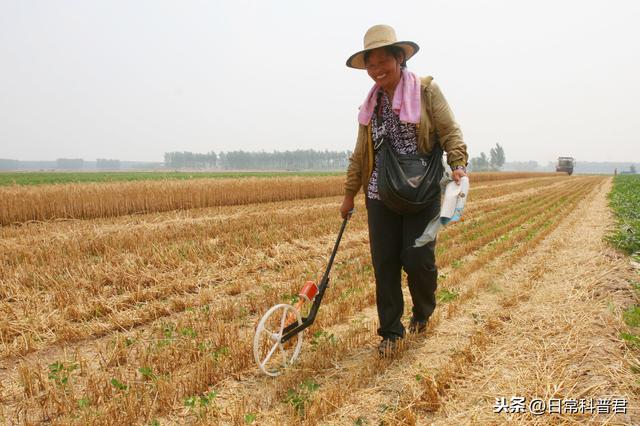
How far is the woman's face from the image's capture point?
3174mm

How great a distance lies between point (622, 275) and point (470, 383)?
348 centimetres

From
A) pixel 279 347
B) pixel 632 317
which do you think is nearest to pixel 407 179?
pixel 279 347

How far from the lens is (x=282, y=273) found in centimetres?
655

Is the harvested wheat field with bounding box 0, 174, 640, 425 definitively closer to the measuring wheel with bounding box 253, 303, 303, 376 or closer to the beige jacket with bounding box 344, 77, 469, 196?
the measuring wheel with bounding box 253, 303, 303, 376

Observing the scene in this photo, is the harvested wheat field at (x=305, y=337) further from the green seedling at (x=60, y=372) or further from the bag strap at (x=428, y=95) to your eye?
the bag strap at (x=428, y=95)

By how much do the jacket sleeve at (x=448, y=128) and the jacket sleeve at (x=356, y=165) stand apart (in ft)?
2.04

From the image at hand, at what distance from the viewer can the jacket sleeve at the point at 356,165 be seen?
11.6ft

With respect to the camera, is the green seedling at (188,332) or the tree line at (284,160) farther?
the tree line at (284,160)

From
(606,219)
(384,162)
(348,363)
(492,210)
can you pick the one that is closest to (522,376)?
(348,363)

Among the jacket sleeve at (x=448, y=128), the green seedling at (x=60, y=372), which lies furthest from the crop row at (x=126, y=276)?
the jacket sleeve at (x=448, y=128)

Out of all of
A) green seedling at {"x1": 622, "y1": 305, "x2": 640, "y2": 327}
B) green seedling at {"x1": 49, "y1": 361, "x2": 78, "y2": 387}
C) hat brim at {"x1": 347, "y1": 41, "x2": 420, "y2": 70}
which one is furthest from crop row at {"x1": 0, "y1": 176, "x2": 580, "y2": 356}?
green seedling at {"x1": 622, "y1": 305, "x2": 640, "y2": 327}

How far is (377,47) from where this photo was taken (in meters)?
3.03

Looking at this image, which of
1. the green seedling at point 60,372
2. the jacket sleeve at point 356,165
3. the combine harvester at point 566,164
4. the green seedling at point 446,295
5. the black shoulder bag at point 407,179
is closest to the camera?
the green seedling at point 60,372

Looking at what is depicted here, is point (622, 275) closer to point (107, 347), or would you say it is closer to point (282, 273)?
point (282, 273)
